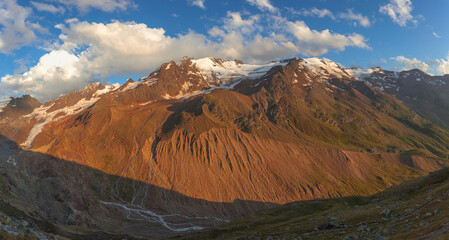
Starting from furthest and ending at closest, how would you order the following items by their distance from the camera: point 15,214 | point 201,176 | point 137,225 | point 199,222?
point 201,176 < point 199,222 < point 137,225 < point 15,214

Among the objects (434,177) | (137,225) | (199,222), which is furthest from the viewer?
(199,222)

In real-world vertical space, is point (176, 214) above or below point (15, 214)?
below

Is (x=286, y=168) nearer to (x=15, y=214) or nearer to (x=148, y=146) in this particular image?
(x=148, y=146)

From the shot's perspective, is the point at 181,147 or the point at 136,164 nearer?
the point at 136,164

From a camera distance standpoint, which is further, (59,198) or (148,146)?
(148,146)

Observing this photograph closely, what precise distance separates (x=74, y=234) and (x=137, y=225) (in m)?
41.5

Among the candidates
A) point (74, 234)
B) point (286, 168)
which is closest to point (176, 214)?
point (74, 234)

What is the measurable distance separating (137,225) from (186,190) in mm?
43385

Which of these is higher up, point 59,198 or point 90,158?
point 90,158

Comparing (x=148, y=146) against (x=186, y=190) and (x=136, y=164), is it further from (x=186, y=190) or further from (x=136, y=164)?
(x=186, y=190)

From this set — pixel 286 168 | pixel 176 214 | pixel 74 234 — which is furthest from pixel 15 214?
pixel 286 168

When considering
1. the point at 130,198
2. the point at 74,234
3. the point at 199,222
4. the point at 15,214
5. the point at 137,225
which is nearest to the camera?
the point at 15,214

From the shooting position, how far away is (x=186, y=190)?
6590 inches

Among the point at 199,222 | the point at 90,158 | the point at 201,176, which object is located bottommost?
the point at 199,222
